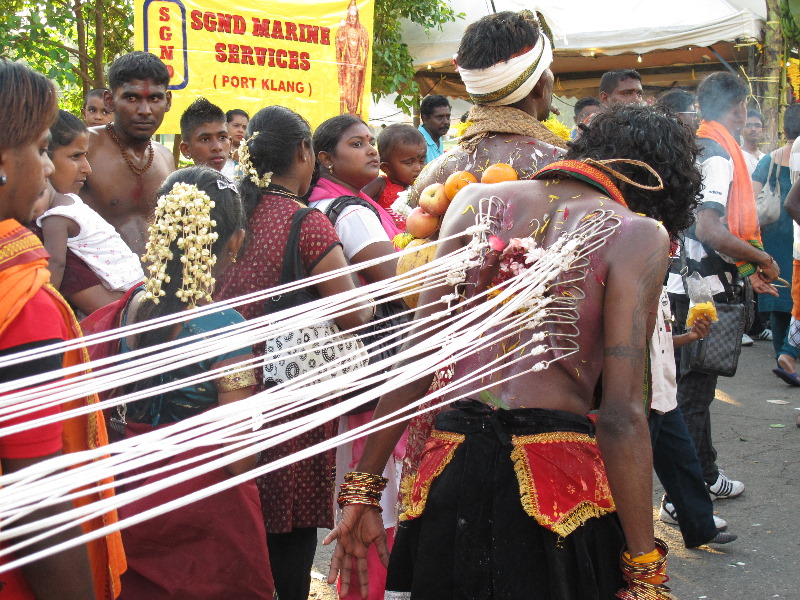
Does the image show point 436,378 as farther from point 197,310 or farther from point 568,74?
point 568,74

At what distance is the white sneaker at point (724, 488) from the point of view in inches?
183

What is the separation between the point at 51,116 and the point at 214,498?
3.68 feet

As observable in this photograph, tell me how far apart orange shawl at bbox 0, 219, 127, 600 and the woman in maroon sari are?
107 cm

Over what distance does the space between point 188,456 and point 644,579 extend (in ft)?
3.91

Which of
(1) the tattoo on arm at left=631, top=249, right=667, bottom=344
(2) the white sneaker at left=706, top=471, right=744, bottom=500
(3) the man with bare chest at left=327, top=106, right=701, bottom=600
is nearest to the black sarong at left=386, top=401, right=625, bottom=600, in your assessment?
(3) the man with bare chest at left=327, top=106, right=701, bottom=600

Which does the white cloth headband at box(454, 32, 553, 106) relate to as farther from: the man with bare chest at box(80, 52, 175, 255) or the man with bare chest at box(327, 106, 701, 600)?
the man with bare chest at box(80, 52, 175, 255)

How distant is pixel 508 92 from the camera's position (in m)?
2.88

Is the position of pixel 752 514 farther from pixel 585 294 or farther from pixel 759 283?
pixel 585 294

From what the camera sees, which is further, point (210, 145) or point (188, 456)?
point (210, 145)

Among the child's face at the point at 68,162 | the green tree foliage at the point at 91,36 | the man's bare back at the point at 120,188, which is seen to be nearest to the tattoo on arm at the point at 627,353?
the child's face at the point at 68,162

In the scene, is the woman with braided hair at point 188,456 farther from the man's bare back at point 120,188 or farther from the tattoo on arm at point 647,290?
the man's bare back at point 120,188

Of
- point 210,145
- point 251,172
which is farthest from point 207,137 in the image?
point 251,172

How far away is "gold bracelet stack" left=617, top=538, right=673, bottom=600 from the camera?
1896mm

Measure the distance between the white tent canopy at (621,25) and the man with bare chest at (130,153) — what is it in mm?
6379
